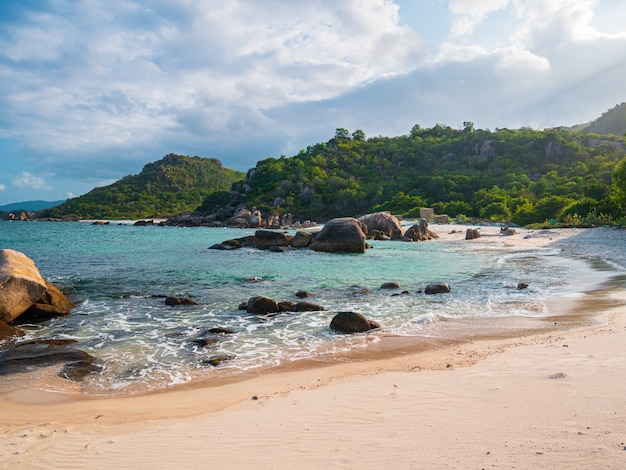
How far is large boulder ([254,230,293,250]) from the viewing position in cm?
2953

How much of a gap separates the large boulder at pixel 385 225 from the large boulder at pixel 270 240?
1271cm

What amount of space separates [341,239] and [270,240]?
5436 mm

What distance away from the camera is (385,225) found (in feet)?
132

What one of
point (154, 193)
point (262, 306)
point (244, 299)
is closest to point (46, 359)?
point (262, 306)

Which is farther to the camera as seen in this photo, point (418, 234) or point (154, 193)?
point (154, 193)

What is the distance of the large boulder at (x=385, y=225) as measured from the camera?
39.0m

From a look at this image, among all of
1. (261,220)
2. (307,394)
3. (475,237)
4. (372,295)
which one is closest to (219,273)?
(372,295)

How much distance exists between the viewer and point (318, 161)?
3994 inches

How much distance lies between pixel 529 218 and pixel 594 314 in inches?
1678

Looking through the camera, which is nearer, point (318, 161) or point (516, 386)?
point (516, 386)

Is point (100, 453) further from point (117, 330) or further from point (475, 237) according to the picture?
point (475, 237)

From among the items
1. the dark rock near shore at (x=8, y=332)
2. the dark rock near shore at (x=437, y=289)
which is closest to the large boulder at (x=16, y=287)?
the dark rock near shore at (x=8, y=332)

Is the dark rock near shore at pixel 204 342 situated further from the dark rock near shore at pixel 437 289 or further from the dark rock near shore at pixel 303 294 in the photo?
the dark rock near shore at pixel 437 289

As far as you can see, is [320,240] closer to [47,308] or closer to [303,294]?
[303,294]
